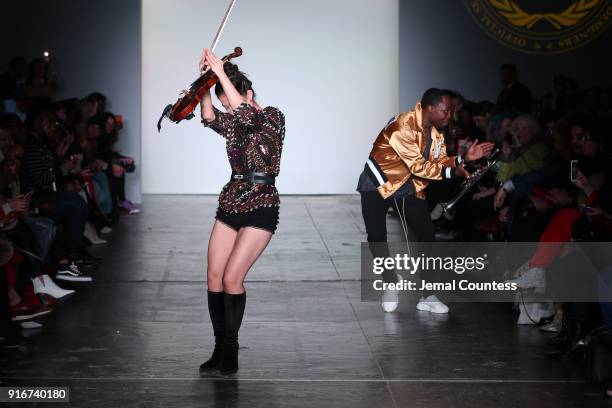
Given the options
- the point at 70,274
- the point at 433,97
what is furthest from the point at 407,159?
the point at 70,274

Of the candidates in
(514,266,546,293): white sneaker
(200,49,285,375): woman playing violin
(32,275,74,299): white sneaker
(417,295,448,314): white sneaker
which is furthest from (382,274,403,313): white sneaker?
(32,275,74,299): white sneaker

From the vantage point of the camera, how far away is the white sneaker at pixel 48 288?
7414mm

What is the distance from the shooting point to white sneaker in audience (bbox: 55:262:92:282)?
26.9 feet

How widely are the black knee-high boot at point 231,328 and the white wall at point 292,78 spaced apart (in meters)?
8.70

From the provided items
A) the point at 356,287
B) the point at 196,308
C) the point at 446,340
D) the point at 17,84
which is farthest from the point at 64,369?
the point at 17,84

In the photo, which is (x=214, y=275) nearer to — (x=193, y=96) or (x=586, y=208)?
(x=193, y=96)

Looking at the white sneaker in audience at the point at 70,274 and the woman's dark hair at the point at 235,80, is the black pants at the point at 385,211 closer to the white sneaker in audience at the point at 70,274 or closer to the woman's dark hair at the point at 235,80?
the woman's dark hair at the point at 235,80

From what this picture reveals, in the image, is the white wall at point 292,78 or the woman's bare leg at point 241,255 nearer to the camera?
the woman's bare leg at point 241,255

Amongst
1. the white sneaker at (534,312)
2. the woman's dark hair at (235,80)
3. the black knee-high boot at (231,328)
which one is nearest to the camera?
the woman's dark hair at (235,80)

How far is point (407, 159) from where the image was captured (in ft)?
23.0

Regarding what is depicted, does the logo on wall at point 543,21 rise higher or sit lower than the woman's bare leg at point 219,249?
higher

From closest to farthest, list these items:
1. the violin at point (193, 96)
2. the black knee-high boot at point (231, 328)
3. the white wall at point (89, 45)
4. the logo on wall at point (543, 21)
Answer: the violin at point (193, 96) → the black knee-high boot at point (231, 328) → the white wall at point (89, 45) → the logo on wall at point (543, 21)

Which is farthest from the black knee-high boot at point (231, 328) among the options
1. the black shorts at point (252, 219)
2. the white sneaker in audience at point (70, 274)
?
the white sneaker in audience at point (70, 274)

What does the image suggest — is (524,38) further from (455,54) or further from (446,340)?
(446,340)
